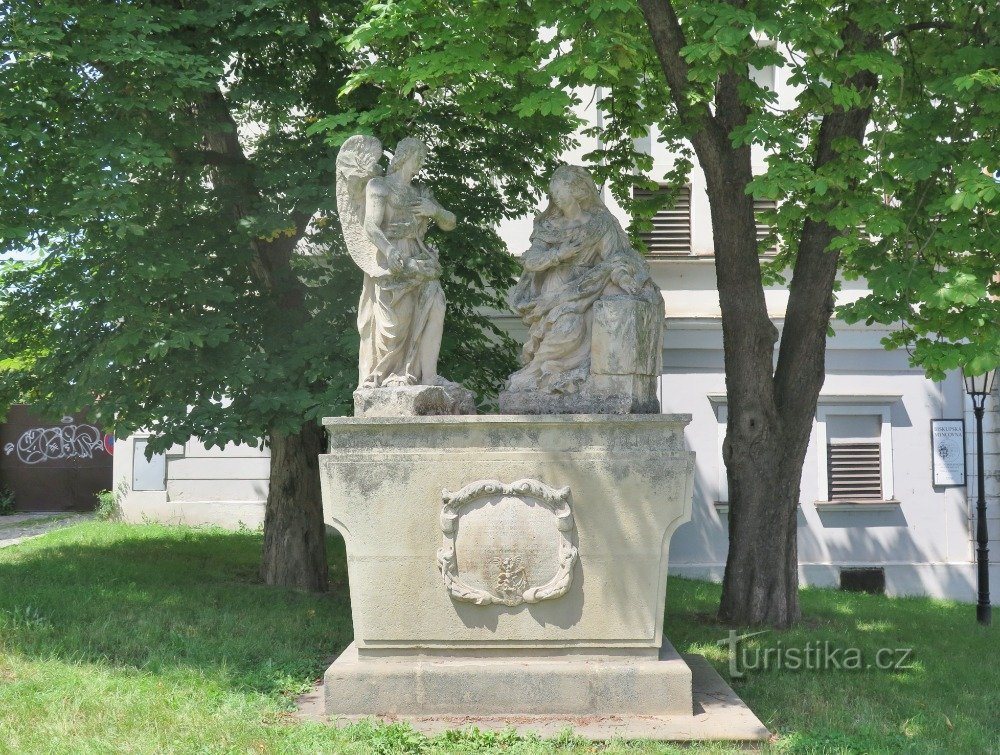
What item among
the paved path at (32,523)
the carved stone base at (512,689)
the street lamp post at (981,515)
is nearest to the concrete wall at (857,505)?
the street lamp post at (981,515)

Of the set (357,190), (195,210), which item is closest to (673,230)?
(195,210)

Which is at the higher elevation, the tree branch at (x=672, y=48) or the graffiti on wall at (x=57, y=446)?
the tree branch at (x=672, y=48)

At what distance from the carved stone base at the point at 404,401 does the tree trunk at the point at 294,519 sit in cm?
411

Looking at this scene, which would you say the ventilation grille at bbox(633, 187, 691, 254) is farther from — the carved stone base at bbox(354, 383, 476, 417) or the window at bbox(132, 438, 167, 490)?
the carved stone base at bbox(354, 383, 476, 417)

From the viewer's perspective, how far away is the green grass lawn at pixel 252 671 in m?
5.75

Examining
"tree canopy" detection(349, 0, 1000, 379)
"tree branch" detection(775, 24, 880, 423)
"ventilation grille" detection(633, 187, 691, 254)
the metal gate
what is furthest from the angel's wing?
the metal gate

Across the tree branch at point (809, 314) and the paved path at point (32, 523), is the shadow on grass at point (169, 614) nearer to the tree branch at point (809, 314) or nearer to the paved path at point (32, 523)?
the paved path at point (32, 523)

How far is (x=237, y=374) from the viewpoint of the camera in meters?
8.97

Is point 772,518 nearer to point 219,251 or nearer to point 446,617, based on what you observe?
point 446,617

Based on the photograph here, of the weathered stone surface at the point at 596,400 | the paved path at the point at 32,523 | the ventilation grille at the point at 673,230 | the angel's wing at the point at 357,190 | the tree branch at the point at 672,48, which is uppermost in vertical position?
the tree branch at the point at 672,48

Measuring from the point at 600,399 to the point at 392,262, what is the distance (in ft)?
5.25

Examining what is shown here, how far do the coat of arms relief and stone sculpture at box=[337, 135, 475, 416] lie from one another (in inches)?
27.6

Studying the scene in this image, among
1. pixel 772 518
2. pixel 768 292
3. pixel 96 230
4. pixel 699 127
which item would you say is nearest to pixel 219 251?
pixel 96 230

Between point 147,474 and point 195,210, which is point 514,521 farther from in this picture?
point 147,474
